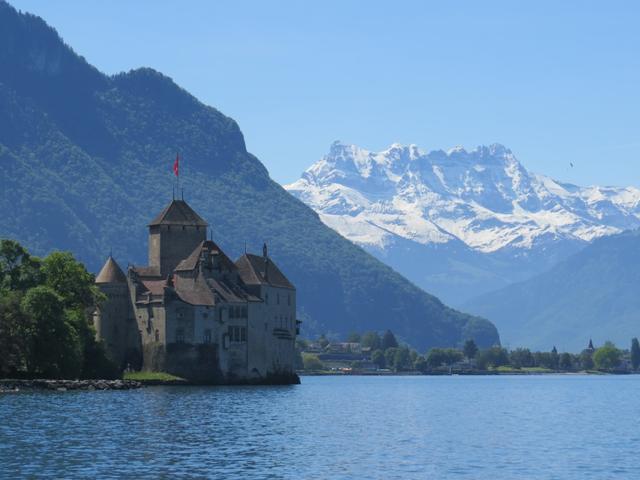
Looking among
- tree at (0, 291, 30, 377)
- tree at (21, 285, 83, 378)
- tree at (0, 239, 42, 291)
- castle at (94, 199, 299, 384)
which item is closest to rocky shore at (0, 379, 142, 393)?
tree at (21, 285, 83, 378)

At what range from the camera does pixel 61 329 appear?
145m

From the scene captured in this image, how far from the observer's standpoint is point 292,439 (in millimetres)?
96750

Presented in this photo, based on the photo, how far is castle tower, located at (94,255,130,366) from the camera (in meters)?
173

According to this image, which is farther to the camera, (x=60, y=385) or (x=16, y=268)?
(x=16, y=268)

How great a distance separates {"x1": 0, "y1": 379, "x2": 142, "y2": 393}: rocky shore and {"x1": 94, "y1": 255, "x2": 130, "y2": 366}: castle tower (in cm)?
1651

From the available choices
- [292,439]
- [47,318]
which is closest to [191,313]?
[47,318]

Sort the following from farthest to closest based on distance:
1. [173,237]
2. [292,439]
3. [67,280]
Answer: [173,237], [67,280], [292,439]

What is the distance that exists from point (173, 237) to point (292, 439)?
91993mm

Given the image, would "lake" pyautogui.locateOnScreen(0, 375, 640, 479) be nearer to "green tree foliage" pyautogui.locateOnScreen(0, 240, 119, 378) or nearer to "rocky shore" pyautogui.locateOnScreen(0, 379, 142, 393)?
"rocky shore" pyautogui.locateOnScreen(0, 379, 142, 393)

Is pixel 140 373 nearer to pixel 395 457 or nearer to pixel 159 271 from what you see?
pixel 159 271

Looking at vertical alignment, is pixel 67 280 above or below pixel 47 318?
above


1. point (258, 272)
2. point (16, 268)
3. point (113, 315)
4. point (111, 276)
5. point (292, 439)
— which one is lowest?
point (292, 439)

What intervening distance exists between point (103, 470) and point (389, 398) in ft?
347

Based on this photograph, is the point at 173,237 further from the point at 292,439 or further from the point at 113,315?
the point at 292,439
